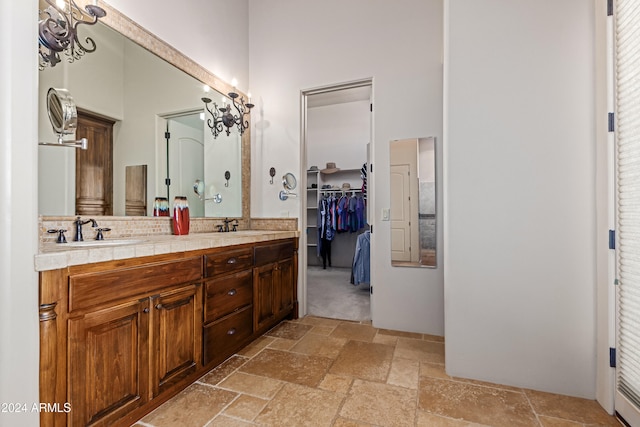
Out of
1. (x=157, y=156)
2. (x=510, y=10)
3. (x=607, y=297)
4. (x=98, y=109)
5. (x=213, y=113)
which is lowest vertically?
(x=607, y=297)

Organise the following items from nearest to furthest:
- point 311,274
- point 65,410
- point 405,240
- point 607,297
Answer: point 65,410
point 607,297
point 405,240
point 311,274

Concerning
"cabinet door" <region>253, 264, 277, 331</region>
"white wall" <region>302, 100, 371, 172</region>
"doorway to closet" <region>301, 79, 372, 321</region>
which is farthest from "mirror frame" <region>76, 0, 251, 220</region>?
"white wall" <region>302, 100, 371, 172</region>

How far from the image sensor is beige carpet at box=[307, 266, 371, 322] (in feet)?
10.4

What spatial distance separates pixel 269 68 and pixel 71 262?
2.72 m

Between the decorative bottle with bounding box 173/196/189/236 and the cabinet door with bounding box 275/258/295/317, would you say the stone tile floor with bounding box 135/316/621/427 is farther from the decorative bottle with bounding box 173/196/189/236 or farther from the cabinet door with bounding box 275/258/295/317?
the decorative bottle with bounding box 173/196/189/236

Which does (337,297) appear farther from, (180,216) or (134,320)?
(134,320)

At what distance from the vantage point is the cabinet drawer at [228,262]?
1834mm

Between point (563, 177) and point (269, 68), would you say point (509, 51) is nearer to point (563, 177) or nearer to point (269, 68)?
point (563, 177)

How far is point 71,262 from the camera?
1.12 m

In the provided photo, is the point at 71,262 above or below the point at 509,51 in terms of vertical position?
below

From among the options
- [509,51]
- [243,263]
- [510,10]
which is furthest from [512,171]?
[243,263]

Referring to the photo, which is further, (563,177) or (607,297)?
(563,177)

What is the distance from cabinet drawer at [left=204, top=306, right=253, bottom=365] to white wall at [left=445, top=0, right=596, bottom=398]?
55.6 inches

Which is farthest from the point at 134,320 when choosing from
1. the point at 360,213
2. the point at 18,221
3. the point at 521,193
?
the point at 360,213
